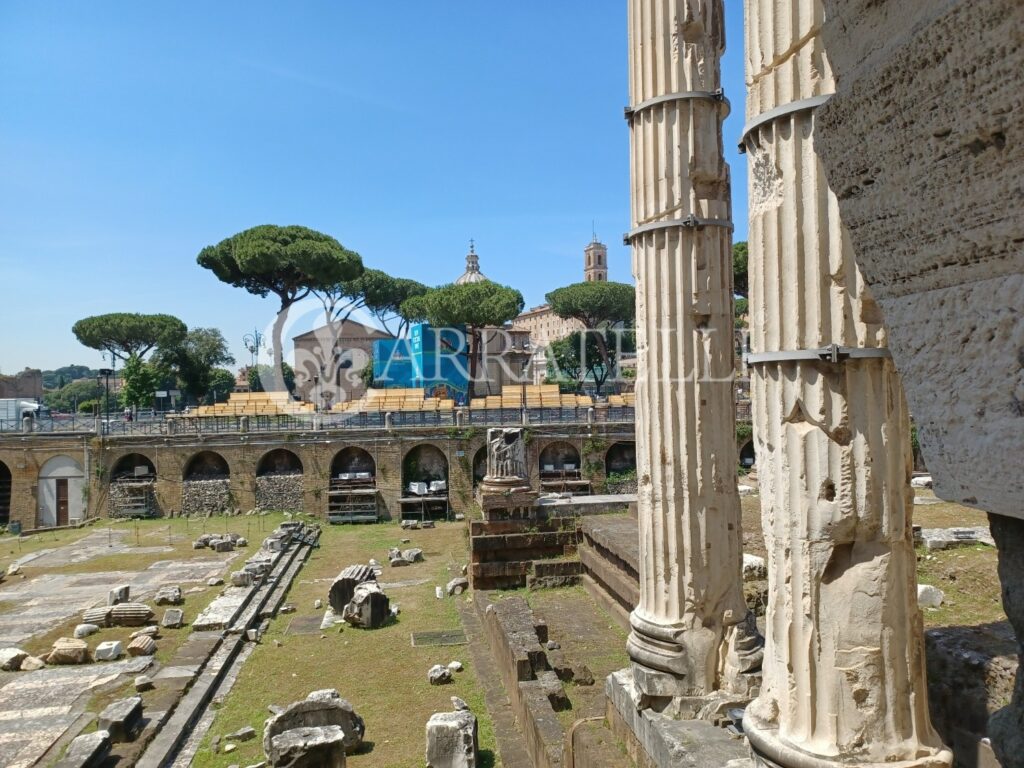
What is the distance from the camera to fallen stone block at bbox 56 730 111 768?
6.16 meters

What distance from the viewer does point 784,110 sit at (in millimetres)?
2832

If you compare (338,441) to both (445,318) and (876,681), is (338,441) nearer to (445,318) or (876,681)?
(445,318)

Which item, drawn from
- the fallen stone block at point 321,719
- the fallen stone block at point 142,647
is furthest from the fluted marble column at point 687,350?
the fallen stone block at point 142,647

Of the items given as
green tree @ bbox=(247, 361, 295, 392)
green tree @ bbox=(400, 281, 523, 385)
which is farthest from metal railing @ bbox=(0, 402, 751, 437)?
green tree @ bbox=(247, 361, 295, 392)

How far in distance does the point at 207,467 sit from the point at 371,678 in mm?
17445

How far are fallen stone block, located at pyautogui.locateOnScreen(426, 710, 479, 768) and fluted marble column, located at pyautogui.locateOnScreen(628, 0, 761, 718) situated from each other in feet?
6.91

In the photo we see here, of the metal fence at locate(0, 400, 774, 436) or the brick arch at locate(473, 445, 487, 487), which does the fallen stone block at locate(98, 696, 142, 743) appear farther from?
the brick arch at locate(473, 445, 487, 487)

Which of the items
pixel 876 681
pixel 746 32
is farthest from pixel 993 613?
pixel 746 32

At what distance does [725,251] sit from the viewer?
5070 millimetres

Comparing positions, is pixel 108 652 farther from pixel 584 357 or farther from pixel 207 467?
pixel 584 357

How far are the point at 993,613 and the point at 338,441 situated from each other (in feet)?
63.4

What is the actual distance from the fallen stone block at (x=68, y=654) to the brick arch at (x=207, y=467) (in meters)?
14.5

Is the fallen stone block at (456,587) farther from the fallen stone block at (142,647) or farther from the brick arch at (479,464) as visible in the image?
the brick arch at (479,464)

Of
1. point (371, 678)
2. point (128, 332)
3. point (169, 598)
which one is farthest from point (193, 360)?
point (371, 678)
